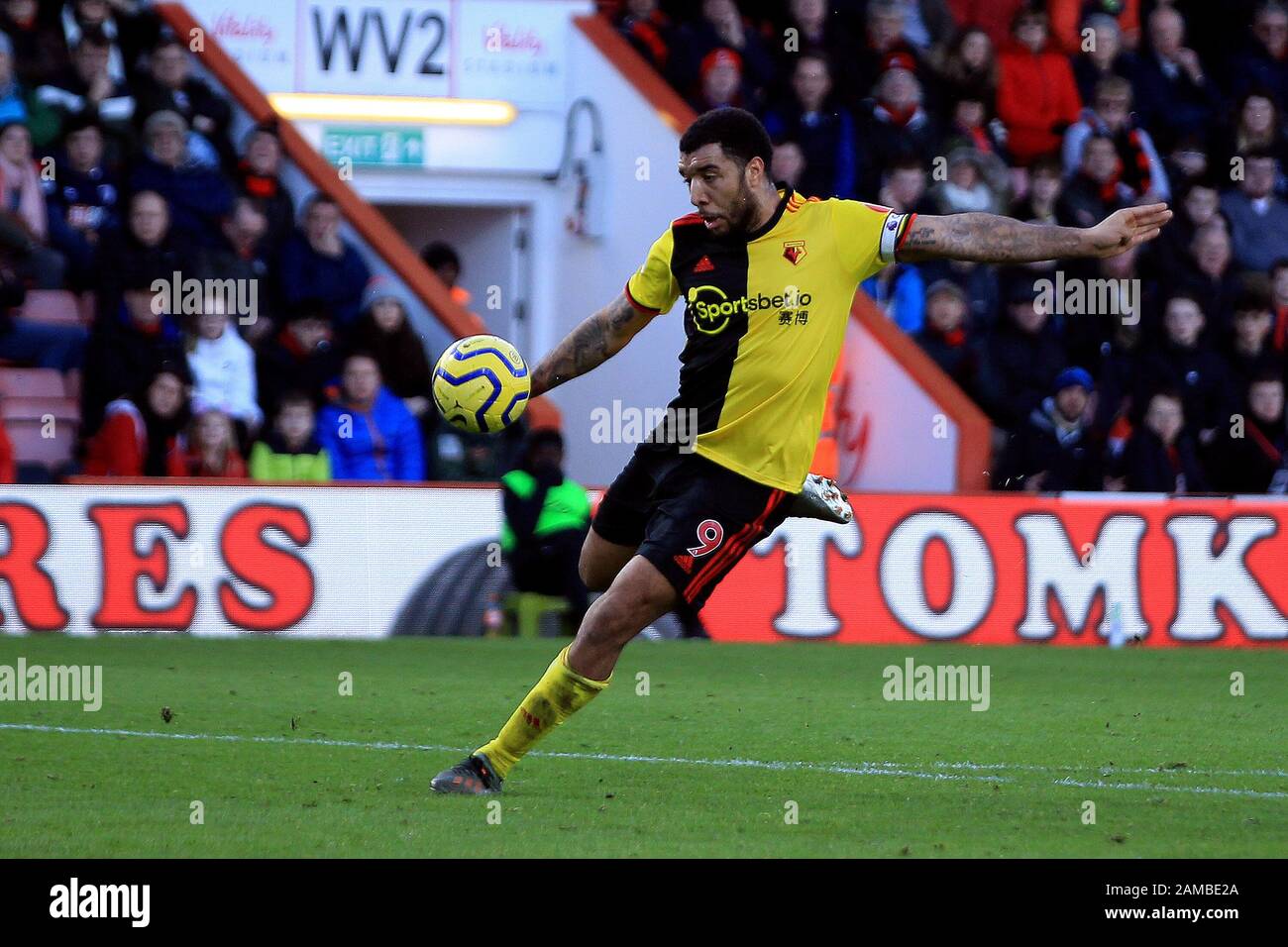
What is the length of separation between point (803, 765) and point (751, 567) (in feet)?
19.1

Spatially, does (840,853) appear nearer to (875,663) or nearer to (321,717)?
(321,717)

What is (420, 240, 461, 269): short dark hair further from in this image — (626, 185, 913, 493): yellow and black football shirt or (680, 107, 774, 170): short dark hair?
(680, 107, 774, 170): short dark hair

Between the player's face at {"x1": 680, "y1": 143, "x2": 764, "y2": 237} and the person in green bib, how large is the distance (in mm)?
6764

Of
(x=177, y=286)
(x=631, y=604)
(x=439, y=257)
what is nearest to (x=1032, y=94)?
(x=439, y=257)

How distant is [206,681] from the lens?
11.1 meters

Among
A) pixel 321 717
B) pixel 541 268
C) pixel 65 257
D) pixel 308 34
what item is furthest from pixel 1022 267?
pixel 321 717

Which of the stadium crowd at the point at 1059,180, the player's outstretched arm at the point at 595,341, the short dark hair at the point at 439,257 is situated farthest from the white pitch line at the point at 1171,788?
the short dark hair at the point at 439,257

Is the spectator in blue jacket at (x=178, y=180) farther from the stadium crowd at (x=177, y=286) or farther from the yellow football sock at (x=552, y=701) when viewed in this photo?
the yellow football sock at (x=552, y=701)

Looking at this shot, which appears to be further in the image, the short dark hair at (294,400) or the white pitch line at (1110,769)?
the short dark hair at (294,400)

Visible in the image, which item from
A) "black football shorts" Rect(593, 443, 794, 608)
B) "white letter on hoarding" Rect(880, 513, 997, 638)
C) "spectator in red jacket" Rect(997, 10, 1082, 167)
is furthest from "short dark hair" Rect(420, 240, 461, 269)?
"black football shorts" Rect(593, 443, 794, 608)

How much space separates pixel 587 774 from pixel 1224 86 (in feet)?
43.2

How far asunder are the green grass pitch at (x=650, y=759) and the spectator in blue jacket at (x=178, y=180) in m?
3.04

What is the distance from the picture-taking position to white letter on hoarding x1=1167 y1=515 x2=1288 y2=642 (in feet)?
47.8

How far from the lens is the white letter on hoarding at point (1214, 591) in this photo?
47.8 feet
